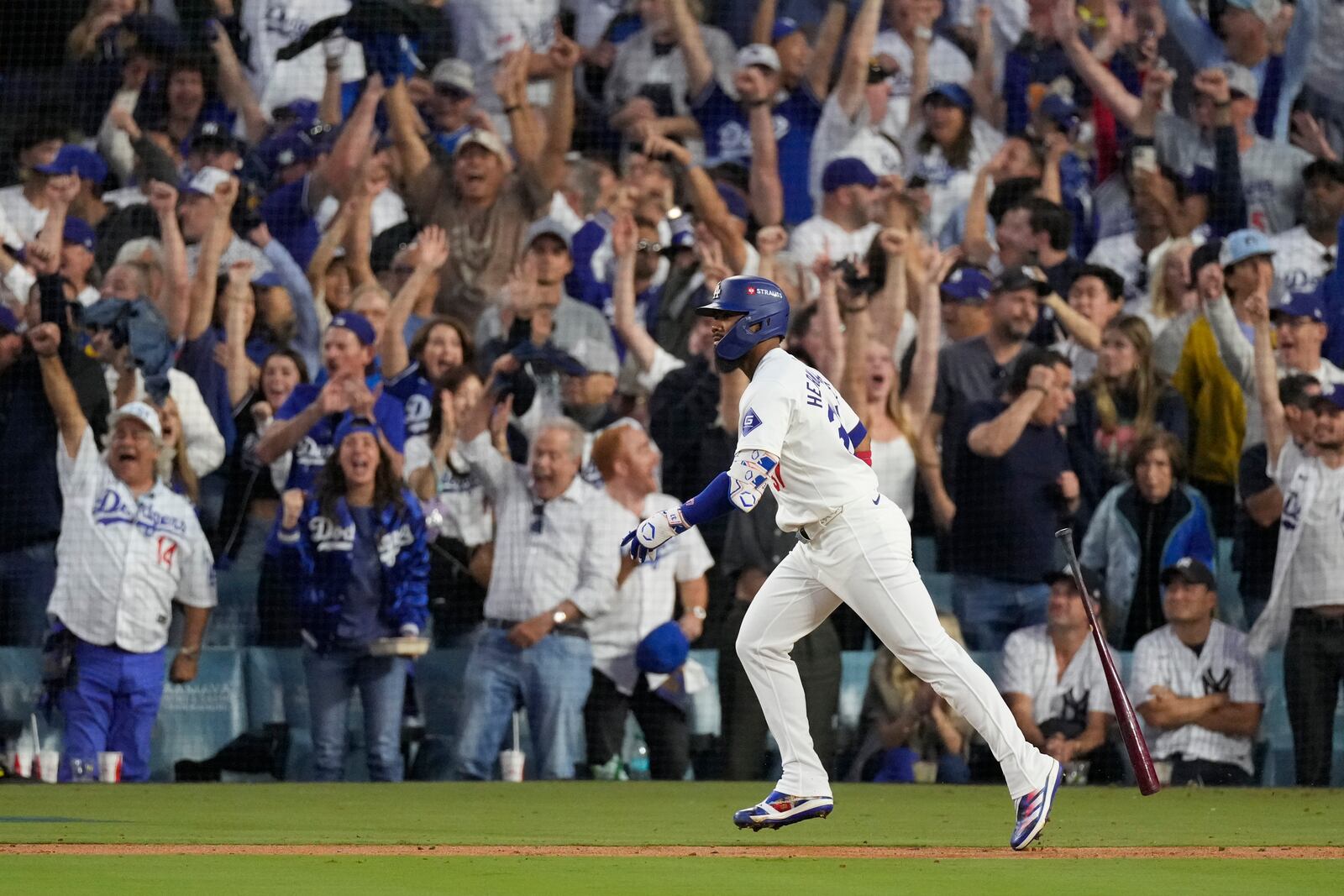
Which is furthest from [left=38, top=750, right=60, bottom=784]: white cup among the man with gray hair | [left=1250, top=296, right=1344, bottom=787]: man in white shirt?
[left=1250, top=296, right=1344, bottom=787]: man in white shirt

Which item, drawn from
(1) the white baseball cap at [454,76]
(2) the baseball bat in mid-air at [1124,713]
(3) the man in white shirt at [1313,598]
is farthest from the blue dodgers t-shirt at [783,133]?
(2) the baseball bat in mid-air at [1124,713]

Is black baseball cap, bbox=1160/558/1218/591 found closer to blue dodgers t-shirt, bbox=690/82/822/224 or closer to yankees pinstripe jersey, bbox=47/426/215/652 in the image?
blue dodgers t-shirt, bbox=690/82/822/224

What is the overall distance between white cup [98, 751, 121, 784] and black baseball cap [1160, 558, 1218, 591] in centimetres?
588

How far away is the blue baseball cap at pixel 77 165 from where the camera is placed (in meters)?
12.1

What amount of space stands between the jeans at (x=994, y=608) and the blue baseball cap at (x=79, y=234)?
5806 mm

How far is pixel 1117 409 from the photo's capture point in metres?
10.9

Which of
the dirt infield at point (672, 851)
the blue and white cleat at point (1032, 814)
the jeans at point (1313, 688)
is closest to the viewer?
the blue and white cleat at point (1032, 814)

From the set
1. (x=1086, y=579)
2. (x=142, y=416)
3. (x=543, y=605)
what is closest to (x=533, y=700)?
(x=543, y=605)

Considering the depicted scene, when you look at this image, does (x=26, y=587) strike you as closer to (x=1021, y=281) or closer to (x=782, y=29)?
(x=782, y=29)

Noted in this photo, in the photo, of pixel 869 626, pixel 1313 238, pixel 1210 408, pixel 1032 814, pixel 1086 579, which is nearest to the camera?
pixel 1032 814

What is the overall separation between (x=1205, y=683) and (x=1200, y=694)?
7 cm

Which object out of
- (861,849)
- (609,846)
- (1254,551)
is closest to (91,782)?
(609,846)

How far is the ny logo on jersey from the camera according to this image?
10180 mm

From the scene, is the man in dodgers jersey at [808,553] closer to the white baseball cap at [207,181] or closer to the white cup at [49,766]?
the white cup at [49,766]
